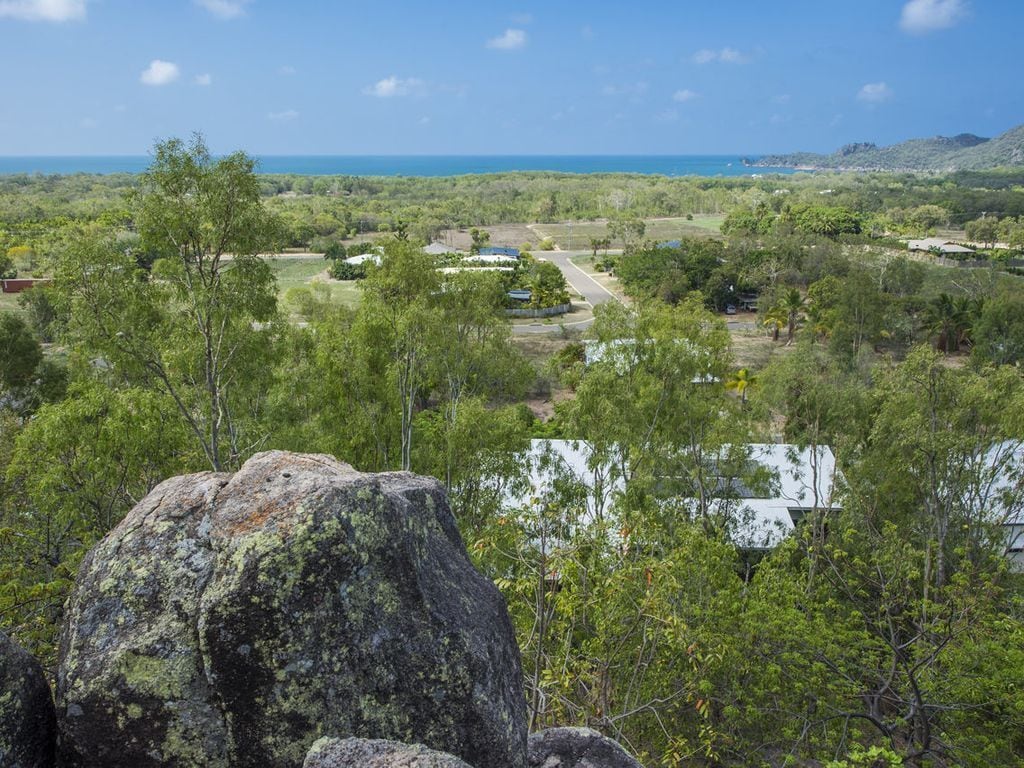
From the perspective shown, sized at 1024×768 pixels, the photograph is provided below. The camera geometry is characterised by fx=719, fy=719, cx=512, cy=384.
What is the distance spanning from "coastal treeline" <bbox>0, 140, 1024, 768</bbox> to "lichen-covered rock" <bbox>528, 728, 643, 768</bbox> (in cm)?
114

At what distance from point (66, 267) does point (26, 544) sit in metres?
4.77

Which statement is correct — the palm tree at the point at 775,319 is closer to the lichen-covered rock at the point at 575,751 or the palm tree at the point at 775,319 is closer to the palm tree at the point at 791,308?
the palm tree at the point at 791,308

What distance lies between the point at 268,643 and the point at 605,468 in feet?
55.2

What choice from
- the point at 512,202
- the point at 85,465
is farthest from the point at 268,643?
the point at 512,202

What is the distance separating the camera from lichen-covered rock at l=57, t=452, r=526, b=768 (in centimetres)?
454

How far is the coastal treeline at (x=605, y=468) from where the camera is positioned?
969 cm

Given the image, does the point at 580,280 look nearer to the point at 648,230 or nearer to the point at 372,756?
the point at 648,230

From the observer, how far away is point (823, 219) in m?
96.8

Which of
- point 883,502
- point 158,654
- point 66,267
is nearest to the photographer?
point 158,654

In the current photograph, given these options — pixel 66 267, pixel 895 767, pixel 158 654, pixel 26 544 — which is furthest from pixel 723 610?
pixel 66 267

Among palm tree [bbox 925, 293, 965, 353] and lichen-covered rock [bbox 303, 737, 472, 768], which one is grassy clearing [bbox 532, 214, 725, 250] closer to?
palm tree [bbox 925, 293, 965, 353]

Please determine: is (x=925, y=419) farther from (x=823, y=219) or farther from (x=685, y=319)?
(x=823, y=219)

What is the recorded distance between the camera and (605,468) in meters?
20.8

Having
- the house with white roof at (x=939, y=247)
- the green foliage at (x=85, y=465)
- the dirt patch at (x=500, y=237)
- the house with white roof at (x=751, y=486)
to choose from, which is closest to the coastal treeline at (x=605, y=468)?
the green foliage at (x=85, y=465)
